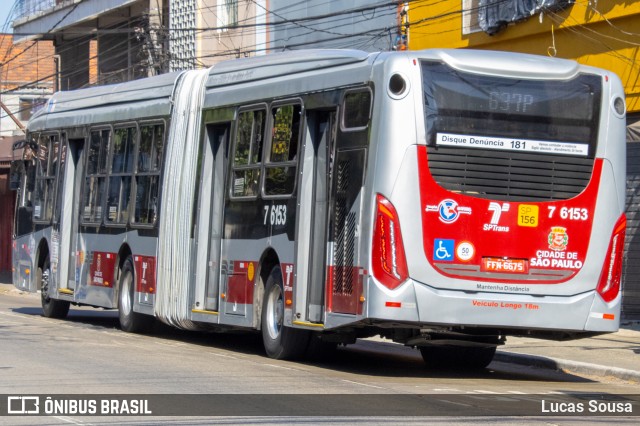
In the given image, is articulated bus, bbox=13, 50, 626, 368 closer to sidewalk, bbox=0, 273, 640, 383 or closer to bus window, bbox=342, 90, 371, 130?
bus window, bbox=342, 90, 371, 130

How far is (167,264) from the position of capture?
17.4m

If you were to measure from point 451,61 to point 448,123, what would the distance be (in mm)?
645

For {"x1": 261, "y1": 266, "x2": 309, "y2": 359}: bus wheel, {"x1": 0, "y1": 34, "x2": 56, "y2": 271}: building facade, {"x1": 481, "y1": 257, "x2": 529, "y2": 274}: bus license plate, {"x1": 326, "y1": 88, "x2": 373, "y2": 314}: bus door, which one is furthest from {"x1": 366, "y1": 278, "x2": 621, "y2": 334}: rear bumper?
{"x1": 0, "y1": 34, "x2": 56, "y2": 271}: building facade

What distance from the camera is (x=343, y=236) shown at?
525 inches

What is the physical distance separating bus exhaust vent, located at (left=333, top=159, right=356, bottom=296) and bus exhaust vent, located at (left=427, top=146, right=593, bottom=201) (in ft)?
3.50

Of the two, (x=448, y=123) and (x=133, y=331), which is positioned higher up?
(x=448, y=123)

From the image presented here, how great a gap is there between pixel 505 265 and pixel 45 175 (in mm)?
11439

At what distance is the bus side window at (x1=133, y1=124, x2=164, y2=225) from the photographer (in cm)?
1814

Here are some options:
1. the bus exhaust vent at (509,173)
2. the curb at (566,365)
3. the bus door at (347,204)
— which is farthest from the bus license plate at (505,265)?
the curb at (566,365)

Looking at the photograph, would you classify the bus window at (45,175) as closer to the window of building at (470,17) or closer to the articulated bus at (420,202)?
the articulated bus at (420,202)

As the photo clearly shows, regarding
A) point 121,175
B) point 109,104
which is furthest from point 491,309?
point 109,104

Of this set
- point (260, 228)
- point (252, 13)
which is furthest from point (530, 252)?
point (252, 13)

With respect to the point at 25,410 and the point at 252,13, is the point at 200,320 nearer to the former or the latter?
the point at 25,410

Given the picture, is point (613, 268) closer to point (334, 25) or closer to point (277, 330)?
point (277, 330)
